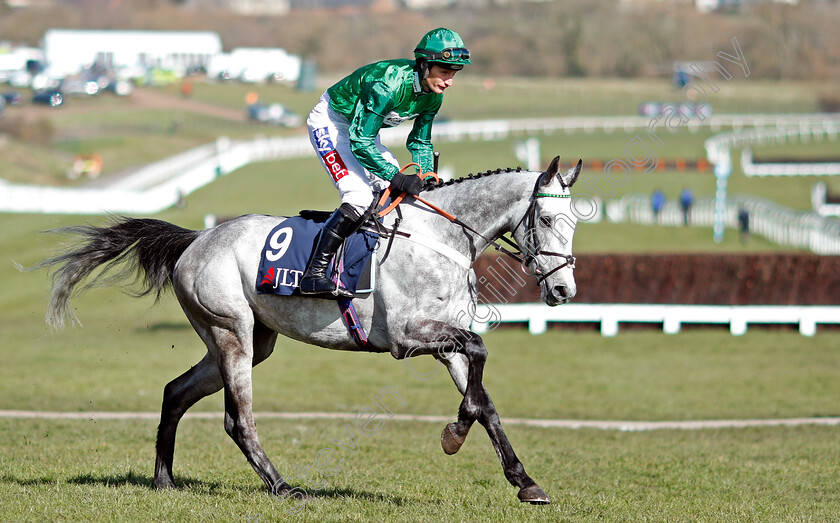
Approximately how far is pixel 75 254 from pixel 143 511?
2441 millimetres

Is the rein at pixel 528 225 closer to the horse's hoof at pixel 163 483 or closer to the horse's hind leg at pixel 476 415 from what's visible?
the horse's hind leg at pixel 476 415

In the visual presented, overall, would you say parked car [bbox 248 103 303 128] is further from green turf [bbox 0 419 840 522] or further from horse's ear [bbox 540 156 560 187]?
horse's ear [bbox 540 156 560 187]

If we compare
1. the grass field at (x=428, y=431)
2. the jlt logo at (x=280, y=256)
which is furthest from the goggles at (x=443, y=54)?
the jlt logo at (x=280, y=256)

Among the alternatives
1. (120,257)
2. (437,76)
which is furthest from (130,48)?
(437,76)

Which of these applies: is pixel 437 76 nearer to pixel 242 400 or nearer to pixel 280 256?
pixel 280 256

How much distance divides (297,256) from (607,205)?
30.6m

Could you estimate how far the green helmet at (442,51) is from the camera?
6.32 metres

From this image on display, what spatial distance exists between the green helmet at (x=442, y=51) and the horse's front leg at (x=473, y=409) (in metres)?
1.67

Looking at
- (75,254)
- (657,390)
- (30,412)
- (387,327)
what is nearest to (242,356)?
(387,327)

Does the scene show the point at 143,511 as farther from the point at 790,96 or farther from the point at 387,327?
the point at 790,96

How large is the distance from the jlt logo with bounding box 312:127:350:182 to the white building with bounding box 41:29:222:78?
7211 centimetres

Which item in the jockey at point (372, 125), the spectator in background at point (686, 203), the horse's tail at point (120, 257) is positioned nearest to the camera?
the jockey at point (372, 125)

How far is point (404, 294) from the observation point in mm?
6430

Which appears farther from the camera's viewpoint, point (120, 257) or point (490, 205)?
point (120, 257)
